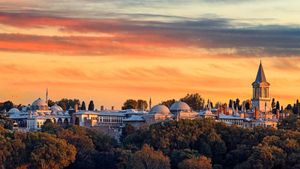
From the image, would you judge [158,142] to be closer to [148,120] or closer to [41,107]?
[148,120]

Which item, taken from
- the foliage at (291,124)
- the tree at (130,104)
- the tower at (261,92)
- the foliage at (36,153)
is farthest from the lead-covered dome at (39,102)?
the foliage at (36,153)

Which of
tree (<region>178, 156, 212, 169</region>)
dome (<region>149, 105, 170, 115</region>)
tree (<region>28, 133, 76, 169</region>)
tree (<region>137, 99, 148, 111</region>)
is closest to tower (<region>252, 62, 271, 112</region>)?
tree (<region>137, 99, 148, 111</region>)

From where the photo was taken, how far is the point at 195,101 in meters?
140

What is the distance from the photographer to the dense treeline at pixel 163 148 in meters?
71.1

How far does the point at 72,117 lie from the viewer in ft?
404

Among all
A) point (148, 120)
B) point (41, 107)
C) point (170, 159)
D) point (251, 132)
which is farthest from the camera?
point (41, 107)

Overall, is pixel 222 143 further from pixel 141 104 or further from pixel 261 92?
pixel 261 92

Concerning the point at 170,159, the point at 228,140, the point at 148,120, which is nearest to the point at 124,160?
the point at 170,159

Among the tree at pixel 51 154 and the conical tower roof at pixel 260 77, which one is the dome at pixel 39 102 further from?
the tree at pixel 51 154

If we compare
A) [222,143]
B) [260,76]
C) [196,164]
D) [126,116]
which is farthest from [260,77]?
[196,164]

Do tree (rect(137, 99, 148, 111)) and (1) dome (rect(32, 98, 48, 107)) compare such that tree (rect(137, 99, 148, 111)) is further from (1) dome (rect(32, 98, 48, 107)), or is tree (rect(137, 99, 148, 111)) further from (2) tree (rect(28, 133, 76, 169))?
→ (2) tree (rect(28, 133, 76, 169))

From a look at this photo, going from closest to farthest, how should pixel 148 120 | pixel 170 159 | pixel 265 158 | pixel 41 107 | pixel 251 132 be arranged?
pixel 265 158 → pixel 170 159 → pixel 251 132 → pixel 148 120 → pixel 41 107

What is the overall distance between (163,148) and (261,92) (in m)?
70.1

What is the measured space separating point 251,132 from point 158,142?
670cm
